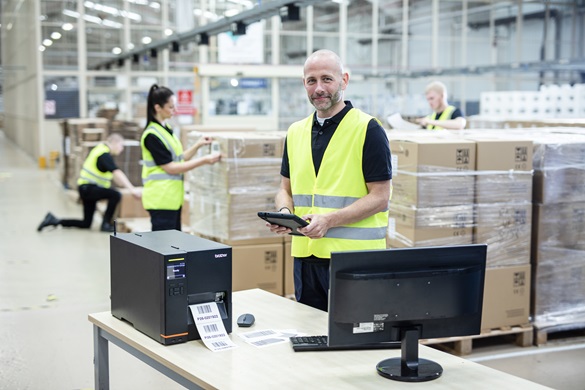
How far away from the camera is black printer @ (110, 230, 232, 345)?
8.88 feet

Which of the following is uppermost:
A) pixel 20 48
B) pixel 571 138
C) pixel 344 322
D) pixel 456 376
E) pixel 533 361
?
pixel 20 48

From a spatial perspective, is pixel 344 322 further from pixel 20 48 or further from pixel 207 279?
pixel 20 48

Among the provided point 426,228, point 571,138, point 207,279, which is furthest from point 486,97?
point 207,279

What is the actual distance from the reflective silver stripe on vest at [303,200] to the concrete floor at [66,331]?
1.67 metres

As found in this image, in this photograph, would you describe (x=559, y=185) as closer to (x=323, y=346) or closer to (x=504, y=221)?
(x=504, y=221)

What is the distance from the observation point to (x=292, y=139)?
11.6 feet

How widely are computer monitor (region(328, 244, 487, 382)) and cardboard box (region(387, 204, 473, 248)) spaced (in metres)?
2.38

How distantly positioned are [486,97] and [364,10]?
9.19 metres

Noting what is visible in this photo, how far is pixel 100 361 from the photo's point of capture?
3.16 metres

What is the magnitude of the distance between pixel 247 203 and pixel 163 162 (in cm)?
72

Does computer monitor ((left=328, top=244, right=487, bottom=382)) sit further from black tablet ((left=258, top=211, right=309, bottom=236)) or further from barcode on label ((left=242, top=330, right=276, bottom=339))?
black tablet ((left=258, top=211, right=309, bottom=236))

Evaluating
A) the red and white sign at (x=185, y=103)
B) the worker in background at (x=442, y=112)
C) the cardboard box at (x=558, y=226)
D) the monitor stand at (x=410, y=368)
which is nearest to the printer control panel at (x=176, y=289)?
the monitor stand at (x=410, y=368)

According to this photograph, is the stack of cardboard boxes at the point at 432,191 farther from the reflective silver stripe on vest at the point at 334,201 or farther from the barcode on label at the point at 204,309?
the barcode on label at the point at 204,309

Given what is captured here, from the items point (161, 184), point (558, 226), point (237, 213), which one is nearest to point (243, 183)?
point (237, 213)
